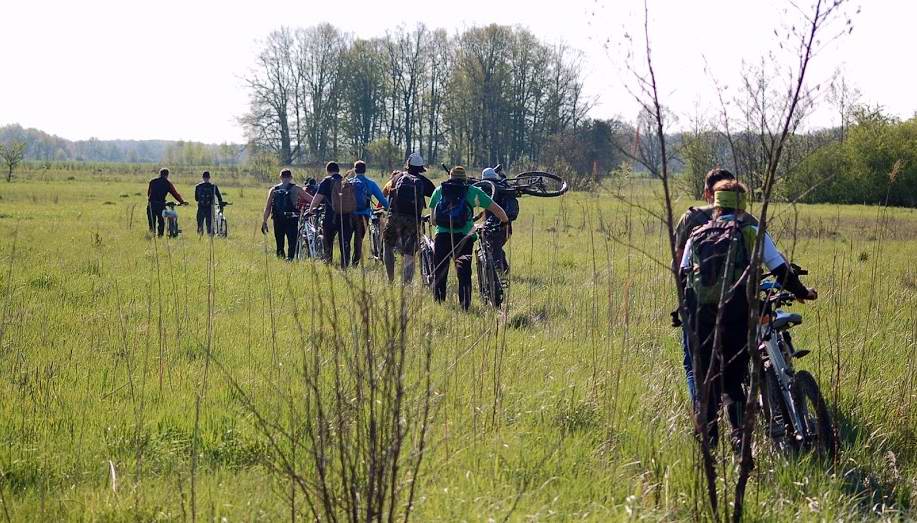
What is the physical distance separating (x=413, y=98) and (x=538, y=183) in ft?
17.8

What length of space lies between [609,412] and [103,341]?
4113 mm

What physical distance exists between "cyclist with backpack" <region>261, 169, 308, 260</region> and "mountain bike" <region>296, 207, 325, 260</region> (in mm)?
394

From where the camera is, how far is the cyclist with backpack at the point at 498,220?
31.3 feet

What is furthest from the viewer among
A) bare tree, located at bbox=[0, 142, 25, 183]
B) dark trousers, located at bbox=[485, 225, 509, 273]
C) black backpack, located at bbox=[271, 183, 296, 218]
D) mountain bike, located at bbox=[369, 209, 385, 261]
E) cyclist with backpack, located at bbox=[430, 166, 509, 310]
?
bare tree, located at bbox=[0, 142, 25, 183]

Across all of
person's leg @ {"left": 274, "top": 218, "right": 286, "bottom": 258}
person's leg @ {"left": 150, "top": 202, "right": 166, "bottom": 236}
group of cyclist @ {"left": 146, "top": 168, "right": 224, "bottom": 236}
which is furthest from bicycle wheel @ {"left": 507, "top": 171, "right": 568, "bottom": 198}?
person's leg @ {"left": 150, "top": 202, "right": 166, "bottom": 236}

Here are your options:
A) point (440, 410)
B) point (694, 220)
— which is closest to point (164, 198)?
point (694, 220)

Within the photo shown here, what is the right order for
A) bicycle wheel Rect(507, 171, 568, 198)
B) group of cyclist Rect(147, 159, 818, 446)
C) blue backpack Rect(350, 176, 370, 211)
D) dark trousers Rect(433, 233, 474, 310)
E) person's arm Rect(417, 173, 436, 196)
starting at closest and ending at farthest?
group of cyclist Rect(147, 159, 818, 446) < dark trousers Rect(433, 233, 474, 310) < person's arm Rect(417, 173, 436, 196) < bicycle wheel Rect(507, 171, 568, 198) < blue backpack Rect(350, 176, 370, 211)

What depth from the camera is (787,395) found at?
4723 mm

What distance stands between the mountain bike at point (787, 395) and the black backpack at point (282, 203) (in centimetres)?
1044

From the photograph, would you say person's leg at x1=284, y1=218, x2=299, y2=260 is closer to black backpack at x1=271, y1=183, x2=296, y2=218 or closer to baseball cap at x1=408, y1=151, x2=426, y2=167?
black backpack at x1=271, y1=183, x2=296, y2=218

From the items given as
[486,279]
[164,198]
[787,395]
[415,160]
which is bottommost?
[787,395]

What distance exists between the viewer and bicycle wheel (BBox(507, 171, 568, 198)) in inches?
443

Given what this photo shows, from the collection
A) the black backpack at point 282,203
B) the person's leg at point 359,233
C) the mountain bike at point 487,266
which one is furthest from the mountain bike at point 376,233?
the mountain bike at point 487,266

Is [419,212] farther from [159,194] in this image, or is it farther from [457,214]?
[159,194]
